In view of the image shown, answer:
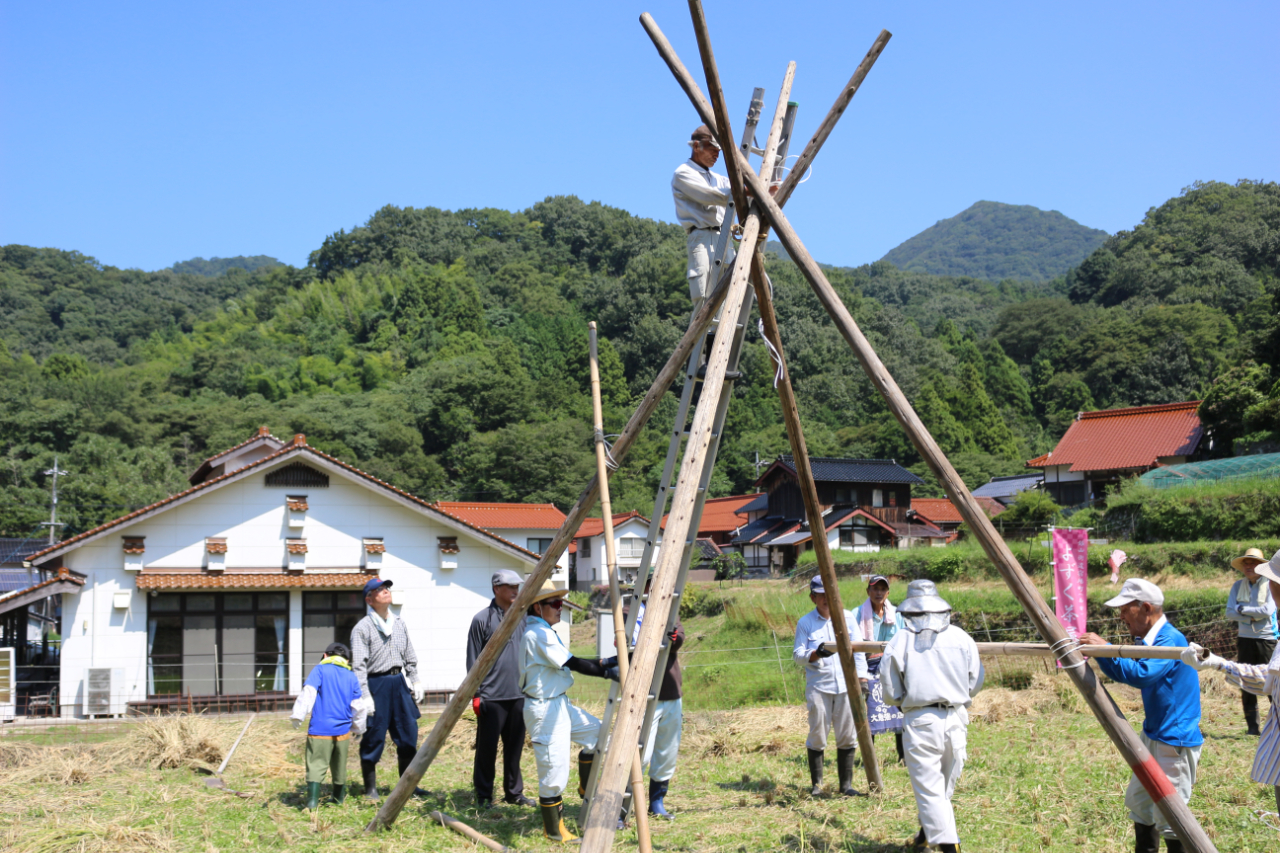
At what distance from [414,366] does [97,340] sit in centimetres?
3403

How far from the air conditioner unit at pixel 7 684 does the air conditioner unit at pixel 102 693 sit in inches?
49.5

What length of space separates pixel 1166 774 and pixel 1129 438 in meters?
37.9

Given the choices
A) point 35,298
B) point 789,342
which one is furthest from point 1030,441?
point 35,298

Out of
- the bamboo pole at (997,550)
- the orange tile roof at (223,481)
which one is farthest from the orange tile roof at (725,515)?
the bamboo pole at (997,550)

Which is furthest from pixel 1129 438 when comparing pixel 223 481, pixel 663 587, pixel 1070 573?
pixel 663 587

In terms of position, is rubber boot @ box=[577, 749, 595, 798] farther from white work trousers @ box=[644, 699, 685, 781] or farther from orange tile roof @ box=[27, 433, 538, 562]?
orange tile roof @ box=[27, 433, 538, 562]

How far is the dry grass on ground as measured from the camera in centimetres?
645

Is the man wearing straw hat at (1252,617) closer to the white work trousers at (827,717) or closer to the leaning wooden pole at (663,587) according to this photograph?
the white work trousers at (827,717)

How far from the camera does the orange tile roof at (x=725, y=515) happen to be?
161ft

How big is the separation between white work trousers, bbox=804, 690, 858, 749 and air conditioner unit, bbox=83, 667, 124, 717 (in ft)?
55.5

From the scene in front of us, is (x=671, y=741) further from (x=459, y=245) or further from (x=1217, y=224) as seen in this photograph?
(x=459, y=245)

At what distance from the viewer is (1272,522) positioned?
858 inches

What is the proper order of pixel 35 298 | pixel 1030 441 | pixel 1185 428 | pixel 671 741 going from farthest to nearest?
1. pixel 35 298
2. pixel 1030 441
3. pixel 1185 428
4. pixel 671 741

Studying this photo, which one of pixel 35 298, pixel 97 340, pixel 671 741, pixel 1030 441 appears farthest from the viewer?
pixel 35 298
